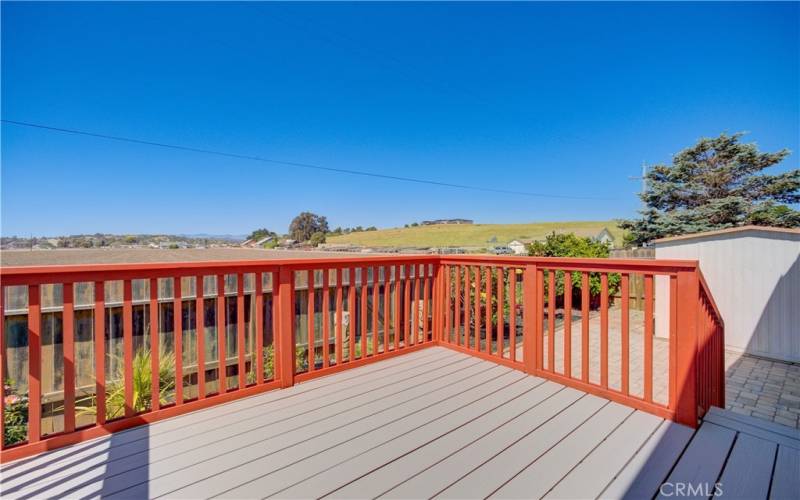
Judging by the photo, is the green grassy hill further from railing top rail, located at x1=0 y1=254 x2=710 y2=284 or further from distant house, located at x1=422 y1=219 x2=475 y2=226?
railing top rail, located at x1=0 y1=254 x2=710 y2=284

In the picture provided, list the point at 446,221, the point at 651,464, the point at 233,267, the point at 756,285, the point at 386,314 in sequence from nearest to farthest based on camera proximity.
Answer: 1. the point at 651,464
2. the point at 233,267
3. the point at 386,314
4. the point at 756,285
5. the point at 446,221

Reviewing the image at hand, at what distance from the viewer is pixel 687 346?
189cm

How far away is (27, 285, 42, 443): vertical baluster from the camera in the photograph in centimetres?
161

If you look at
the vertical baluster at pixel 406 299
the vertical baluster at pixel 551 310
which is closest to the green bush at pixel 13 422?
the vertical baluster at pixel 406 299

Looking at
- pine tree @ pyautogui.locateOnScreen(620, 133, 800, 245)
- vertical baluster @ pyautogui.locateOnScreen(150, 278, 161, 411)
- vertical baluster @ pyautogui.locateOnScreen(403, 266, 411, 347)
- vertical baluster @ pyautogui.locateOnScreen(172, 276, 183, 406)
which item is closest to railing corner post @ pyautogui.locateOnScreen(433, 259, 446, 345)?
vertical baluster @ pyautogui.locateOnScreen(403, 266, 411, 347)

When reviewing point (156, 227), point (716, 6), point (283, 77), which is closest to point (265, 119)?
point (283, 77)

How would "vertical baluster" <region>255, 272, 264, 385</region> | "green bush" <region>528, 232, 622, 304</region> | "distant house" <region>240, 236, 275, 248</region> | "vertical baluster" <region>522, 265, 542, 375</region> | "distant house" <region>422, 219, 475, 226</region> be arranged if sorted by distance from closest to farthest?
"vertical baluster" <region>255, 272, 264, 385</region> → "vertical baluster" <region>522, 265, 542, 375</region> → "green bush" <region>528, 232, 622, 304</region> → "distant house" <region>240, 236, 275, 248</region> → "distant house" <region>422, 219, 475, 226</region>

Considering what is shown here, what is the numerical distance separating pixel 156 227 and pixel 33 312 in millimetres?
17662

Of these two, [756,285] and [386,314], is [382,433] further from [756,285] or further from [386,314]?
[756,285]

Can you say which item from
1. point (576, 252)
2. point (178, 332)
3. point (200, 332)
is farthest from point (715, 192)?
point (178, 332)

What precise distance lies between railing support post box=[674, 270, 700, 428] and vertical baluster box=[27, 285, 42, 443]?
10.9 feet

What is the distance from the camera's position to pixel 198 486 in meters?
1.44

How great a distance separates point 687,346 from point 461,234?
23.2m

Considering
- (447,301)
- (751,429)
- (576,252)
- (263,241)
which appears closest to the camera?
(751,429)
